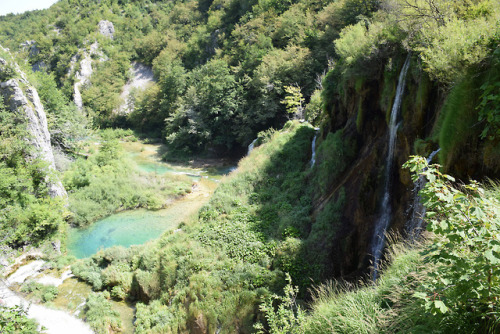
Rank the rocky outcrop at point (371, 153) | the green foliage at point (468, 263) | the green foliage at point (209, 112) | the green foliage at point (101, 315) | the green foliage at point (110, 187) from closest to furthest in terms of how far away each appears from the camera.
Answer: the green foliage at point (468, 263)
the rocky outcrop at point (371, 153)
the green foliage at point (101, 315)
the green foliage at point (110, 187)
the green foliage at point (209, 112)

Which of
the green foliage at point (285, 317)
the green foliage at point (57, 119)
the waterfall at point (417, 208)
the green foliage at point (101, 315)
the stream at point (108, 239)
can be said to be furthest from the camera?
the green foliage at point (57, 119)

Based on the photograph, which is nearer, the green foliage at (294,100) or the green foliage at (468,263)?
the green foliage at (468,263)

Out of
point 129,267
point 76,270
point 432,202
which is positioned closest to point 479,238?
point 432,202

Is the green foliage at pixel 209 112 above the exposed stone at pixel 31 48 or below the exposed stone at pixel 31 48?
below

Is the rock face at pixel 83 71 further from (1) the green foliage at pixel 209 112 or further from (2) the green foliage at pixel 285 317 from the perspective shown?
(2) the green foliage at pixel 285 317

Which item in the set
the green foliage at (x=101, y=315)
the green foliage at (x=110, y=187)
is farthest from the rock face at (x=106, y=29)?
the green foliage at (x=101, y=315)

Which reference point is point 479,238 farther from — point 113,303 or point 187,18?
point 187,18

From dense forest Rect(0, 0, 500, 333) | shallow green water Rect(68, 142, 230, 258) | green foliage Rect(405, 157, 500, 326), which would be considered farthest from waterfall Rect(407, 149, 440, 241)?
shallow green water Rect(68, 142, 230, 258)

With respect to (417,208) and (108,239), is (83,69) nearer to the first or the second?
(108,239)
